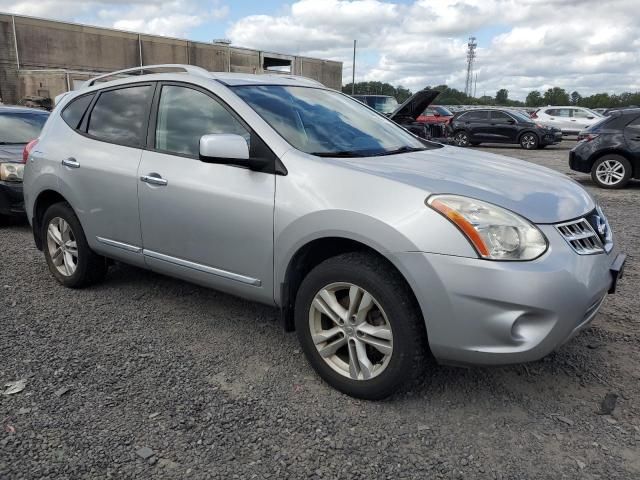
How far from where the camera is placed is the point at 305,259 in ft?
10.00

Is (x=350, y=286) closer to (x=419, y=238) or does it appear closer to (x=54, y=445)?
(x=419, y=238)

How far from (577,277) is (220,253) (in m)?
1.92

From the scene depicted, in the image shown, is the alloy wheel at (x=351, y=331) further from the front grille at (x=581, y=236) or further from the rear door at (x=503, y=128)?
the rear door at (x=503, y=128)

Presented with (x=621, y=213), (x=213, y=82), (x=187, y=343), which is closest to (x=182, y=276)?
(x=187, y=343)

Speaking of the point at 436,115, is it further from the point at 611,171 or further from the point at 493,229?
the point at 493,229

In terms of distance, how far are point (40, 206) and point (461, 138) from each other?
1851 centimetres

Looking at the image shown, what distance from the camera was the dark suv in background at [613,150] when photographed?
396 inches

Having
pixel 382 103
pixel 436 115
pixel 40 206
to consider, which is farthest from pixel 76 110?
pixel 436 115

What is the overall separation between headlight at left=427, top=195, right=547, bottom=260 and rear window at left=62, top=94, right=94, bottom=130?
3099 millimetres

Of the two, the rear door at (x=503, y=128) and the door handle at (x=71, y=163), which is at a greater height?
the door handle at (x=71, y=163)

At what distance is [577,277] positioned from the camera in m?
2.50

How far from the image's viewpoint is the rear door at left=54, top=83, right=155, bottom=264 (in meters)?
3.80

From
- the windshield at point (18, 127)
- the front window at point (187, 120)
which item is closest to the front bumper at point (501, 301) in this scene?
the front window at point (187, 120)

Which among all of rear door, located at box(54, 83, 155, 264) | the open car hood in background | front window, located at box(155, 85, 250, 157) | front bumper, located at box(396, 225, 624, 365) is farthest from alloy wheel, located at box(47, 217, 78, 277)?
the open car hood in background
